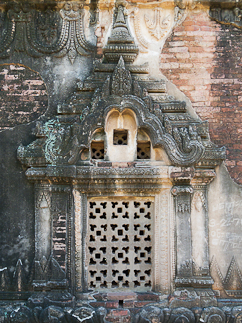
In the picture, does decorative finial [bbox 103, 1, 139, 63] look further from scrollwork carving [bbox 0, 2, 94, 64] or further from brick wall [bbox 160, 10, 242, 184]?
brick wall [bbox 160, 10, 242, 184]

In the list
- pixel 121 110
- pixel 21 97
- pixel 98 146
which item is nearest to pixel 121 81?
pixel 121 110

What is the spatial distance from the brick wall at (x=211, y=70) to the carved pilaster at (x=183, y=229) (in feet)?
3.55

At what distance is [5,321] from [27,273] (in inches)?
30.7

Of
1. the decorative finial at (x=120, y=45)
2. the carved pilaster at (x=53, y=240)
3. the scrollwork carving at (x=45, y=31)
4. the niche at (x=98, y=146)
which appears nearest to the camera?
the carved pilaster at (x=53, y=240)

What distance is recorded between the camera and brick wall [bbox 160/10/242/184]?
6.60 metres

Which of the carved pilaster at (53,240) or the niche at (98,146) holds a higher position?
the niche at (98,146)

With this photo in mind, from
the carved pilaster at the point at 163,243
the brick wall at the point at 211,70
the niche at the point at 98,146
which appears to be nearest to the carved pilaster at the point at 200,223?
the carved pilaster at the point at 163,243

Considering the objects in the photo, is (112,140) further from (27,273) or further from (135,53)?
(27,273)

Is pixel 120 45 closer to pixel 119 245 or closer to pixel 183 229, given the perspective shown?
pixel 183 229

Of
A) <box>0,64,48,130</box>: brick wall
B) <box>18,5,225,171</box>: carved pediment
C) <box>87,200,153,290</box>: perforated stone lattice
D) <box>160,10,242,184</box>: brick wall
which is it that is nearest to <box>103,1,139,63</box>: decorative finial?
<box>18,5,225,171</box>: carved pediment

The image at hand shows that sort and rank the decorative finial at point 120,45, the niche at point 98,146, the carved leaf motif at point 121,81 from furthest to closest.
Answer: the decorative finial at point 120,45
the niche at point 98,146
the carved leaf motif at point 121,81

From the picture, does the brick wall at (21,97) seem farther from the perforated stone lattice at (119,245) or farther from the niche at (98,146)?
the perforated stone lattice at (119,245)

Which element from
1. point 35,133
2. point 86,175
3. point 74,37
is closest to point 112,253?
point 86,175

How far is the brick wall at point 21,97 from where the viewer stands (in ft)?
21.6
